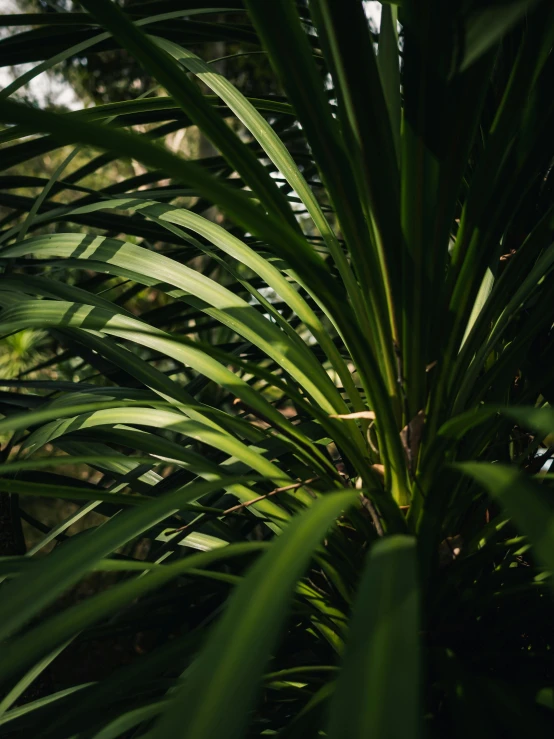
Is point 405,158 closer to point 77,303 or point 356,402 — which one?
point 356,402

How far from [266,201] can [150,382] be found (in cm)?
18

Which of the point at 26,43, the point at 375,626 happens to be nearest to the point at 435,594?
the point at 375,626

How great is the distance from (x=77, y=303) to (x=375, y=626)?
0.37m

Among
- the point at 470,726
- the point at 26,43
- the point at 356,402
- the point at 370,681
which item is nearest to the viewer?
the point at 370,681

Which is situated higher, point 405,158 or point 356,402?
point 405,158

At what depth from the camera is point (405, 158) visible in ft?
1.21

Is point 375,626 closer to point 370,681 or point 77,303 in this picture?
point 370,681

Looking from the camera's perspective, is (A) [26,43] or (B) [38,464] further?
(A) [26,43]

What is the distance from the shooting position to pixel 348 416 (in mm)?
390

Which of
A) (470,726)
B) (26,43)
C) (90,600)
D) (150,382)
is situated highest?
(26,43)

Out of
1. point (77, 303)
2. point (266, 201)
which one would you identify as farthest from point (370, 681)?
point (77, 303)

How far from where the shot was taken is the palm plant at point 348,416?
22 centimetres

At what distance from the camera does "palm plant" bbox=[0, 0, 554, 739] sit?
0.22 meters

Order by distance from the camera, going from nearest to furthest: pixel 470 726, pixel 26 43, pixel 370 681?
pixel 370 681 < pixel 470 726 < pixel 26 43
